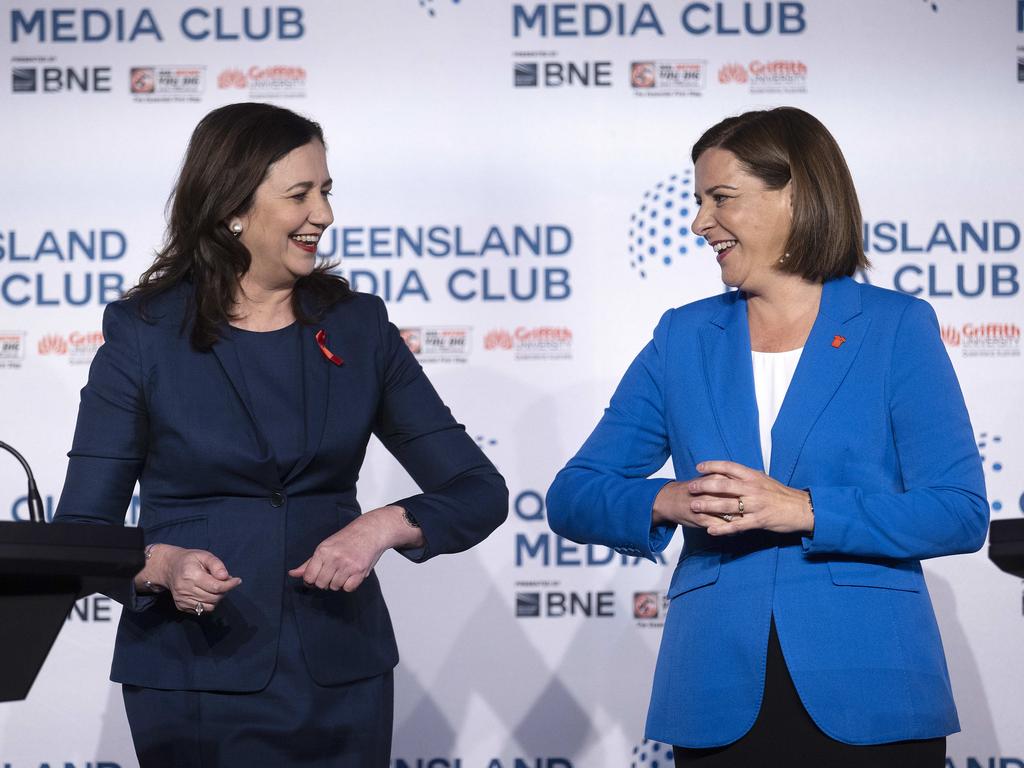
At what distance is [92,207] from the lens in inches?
169

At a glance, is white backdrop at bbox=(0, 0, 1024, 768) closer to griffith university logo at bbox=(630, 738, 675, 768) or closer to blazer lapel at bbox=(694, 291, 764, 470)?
griffith university logo at bbox=(630, 738, 675, 768)

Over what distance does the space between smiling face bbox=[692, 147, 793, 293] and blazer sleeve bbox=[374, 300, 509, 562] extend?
0.59 metres

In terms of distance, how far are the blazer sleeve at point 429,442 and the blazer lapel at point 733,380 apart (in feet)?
1.38

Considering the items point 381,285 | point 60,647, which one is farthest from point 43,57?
point 60,647

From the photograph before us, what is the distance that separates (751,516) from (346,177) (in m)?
2.64

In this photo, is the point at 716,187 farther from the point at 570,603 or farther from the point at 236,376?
the point at 570,603

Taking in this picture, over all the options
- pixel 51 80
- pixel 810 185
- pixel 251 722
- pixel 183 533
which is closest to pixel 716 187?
pixel 810 185

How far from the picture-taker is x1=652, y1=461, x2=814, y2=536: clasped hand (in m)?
1.94

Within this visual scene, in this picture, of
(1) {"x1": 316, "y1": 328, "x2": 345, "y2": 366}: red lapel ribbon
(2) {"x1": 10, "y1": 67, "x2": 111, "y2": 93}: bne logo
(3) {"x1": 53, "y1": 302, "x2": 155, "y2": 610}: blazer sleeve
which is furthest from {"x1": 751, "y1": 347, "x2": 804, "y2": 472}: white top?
(2) {"x1": 10, "y1": 67, "x2": 111, "y2": 93}: bne logo

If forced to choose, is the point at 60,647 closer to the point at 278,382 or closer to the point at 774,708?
the point at 278,382

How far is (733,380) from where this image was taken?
7.13 feet

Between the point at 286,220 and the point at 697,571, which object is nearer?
the point at 697,571

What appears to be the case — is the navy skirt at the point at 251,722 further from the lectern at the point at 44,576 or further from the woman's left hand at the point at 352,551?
the lectern at the point at 44,576

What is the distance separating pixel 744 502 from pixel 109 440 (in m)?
1.08
